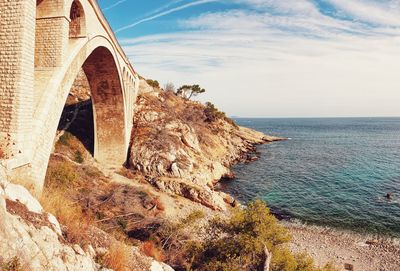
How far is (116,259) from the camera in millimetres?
7227

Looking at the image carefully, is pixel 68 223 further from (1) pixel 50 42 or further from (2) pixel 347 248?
(2) pixel 347 248

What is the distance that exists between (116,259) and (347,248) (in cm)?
1928

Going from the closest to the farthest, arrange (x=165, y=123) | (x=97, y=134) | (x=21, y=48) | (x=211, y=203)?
1. (x=21, y=48)
2. (x=211, y=203)
3. (x=97, y=134)
4. (x=165, y=123)

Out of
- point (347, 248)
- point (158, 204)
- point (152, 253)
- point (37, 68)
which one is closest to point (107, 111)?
point (158, 204)

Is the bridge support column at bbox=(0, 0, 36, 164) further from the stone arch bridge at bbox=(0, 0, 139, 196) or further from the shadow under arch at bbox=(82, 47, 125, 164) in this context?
the shadow under arch at bbox=(82, 47, 125, 164)

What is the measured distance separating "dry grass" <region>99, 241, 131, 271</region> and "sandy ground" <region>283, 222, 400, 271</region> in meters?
15.8

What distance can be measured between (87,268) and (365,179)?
127ft

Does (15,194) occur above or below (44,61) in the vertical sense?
below

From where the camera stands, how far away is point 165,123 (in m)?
34.2

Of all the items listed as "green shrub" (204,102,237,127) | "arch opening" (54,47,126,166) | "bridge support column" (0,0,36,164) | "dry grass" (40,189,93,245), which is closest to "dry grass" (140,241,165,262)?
"dry grass" (40,189,93,245)

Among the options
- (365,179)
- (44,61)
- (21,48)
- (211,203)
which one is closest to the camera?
(21,48)

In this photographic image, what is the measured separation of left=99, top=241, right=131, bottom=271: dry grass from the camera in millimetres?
7027

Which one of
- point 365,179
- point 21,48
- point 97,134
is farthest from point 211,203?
point 365,179

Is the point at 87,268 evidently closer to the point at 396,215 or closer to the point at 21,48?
the point at 21,48
